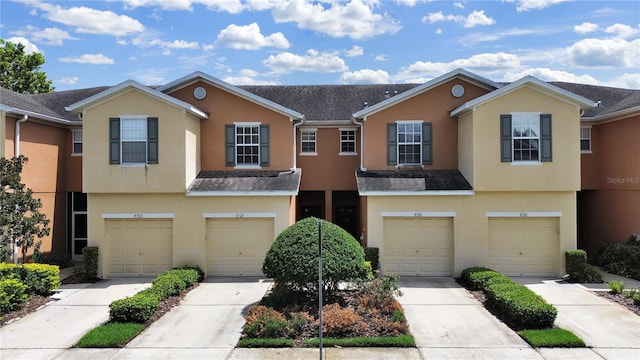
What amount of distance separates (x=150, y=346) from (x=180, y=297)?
4039mm

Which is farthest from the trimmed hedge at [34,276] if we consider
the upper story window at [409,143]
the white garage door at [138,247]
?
the upper story window at [409,143]

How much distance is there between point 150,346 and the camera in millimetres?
10805

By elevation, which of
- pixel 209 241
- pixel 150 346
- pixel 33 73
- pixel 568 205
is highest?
pixel 33 73

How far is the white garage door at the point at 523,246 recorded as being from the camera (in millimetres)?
17672

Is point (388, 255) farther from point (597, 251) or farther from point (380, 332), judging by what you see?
point (597, 251)

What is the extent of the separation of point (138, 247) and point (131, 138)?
402 centimetres

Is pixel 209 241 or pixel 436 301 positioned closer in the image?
pixel 436 301

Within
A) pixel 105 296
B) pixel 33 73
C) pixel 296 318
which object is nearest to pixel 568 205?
pixel 296 318

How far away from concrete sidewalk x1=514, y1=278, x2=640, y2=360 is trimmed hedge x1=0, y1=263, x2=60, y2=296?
1458 cm

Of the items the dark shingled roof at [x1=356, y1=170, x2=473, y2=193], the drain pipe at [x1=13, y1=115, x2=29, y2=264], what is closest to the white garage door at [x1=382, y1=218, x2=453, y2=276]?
the dark shingled roof at [x1=356, y1=170, x2=473, y2=193]

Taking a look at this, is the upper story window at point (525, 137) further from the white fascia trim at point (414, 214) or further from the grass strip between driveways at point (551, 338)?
the grass strip between driveways at point (551, 338)

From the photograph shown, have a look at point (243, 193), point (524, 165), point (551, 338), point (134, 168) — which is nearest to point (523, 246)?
point (524, 165)

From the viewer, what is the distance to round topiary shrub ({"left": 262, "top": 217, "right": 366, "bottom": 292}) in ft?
41.7

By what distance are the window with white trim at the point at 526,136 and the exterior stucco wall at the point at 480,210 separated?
141 cm
